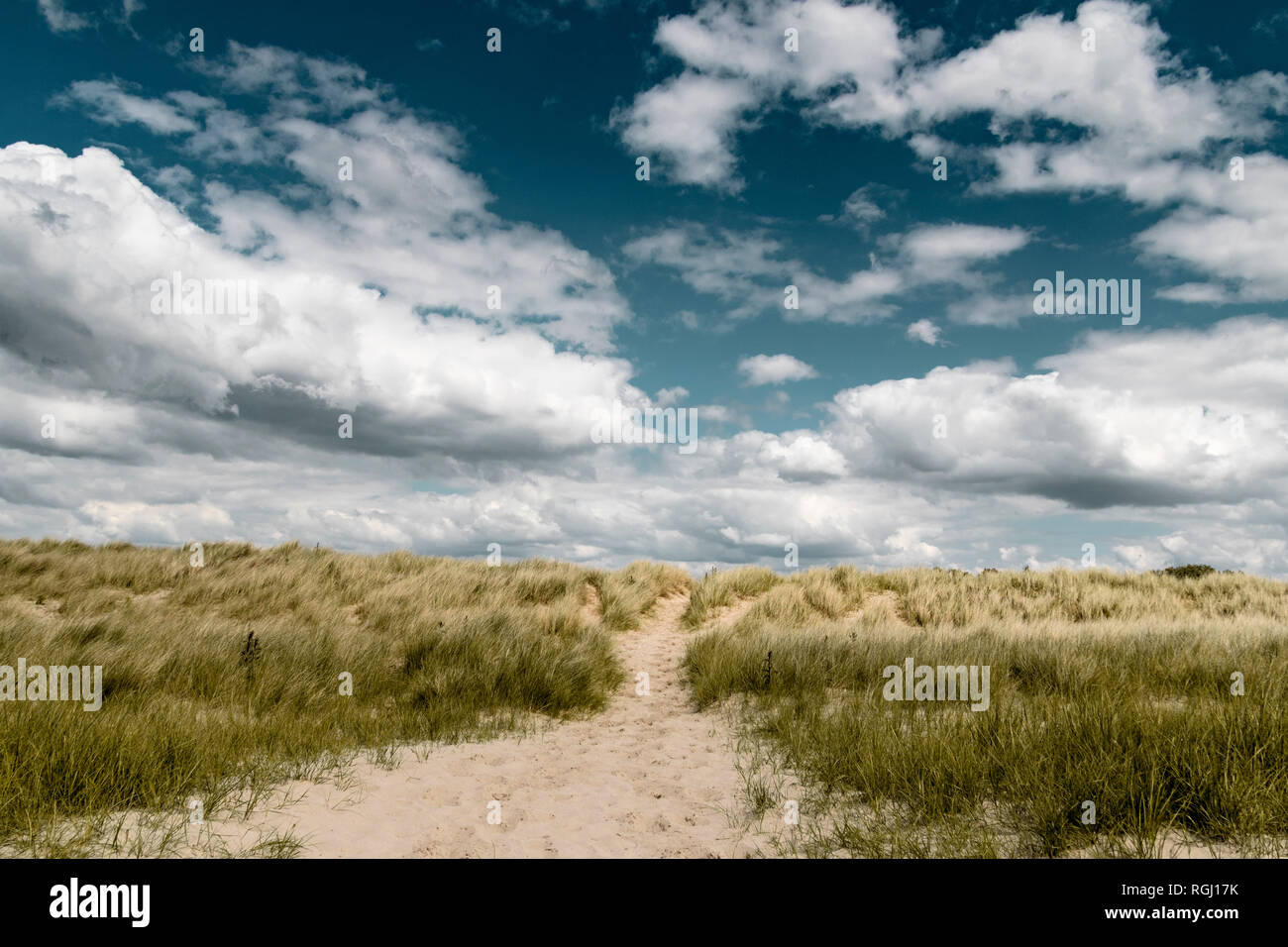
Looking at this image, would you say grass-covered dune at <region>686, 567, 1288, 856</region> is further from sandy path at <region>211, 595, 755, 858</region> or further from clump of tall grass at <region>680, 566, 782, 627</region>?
clump of tall grass at <region>680, 566, 782, 627</region>

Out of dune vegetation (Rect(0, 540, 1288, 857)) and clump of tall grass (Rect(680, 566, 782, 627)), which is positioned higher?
dune vegetation (Rect(0, 540, 1288, 857))

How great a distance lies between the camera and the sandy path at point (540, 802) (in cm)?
473

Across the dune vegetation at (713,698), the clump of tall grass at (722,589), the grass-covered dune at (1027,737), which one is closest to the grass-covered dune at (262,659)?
the dune vegetation at (713,698)

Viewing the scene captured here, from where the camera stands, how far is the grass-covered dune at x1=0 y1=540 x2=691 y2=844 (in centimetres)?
497

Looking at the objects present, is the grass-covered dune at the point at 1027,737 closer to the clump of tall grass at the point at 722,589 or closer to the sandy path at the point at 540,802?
the sandy path at the point at 540,802

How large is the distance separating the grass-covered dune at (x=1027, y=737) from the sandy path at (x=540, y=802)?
593 mm

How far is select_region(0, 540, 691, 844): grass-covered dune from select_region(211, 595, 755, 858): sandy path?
65 cm

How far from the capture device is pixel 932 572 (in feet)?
77.7

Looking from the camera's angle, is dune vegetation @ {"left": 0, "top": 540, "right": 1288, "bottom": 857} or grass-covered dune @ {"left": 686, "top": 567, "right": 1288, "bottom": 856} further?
dune vegetation @ {"left": 0, "top": 540, "right": 1288, "bottom": 857}

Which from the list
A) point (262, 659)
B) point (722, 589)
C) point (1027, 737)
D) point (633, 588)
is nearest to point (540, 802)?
point (1027, 737)

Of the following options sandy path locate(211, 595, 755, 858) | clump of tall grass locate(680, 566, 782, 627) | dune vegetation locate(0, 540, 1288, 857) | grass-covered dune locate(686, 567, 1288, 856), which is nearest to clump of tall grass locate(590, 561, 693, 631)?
dune vegetation locate(0, 540, 1288, 857)
